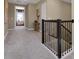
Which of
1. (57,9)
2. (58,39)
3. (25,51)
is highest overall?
(57,9)

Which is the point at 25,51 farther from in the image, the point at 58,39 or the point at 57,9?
the point at 57,9

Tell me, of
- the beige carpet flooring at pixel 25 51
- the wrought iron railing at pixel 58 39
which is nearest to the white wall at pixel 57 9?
the wrought iron railing at pixel 58 39

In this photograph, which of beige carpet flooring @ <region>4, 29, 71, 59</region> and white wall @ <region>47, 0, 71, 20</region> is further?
white wall @ <region>47, 0, 71, 20</region>

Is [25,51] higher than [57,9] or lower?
lower

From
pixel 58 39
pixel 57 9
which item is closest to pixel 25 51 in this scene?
pixel 58 39

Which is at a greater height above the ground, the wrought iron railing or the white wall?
the white wall

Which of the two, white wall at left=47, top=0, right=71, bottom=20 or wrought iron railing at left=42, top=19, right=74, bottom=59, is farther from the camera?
white wall at left=47, top=0, right=71, bottom=20

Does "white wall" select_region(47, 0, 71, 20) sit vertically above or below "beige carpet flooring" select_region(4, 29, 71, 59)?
above

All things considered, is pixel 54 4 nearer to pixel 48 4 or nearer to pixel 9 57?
pixel 48 4

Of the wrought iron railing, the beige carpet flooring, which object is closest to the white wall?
the wrought iron railing

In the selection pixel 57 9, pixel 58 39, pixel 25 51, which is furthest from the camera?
pixel 57 9

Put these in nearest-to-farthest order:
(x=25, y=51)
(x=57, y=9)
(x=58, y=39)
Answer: (x=58, y=39), (x=25, y=51), (x=57, y=9)

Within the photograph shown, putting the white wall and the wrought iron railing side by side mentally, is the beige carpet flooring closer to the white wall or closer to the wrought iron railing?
the wrought iron railing

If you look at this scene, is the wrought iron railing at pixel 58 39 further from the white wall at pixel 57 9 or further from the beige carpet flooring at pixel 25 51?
the white wall at pixel 57 9
